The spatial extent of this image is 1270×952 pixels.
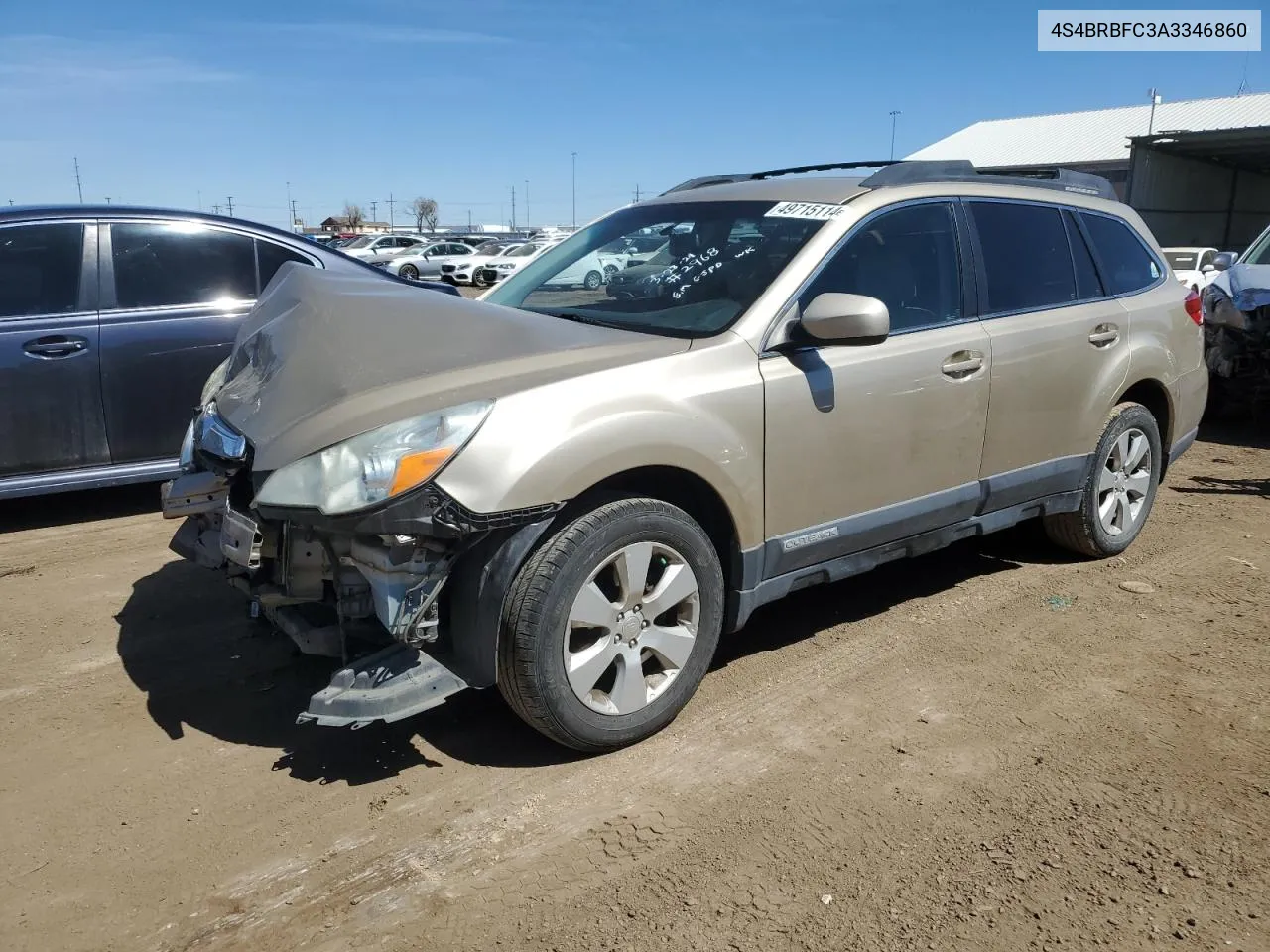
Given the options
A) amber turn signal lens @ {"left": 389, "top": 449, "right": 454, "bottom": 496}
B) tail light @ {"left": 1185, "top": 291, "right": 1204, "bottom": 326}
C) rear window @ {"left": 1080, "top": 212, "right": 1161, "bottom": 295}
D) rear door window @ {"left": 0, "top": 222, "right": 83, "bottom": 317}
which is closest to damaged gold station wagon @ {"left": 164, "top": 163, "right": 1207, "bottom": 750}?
amber turn signal lens @ {"left": 389, "top": 449, "right": 454, "bottom": 496}

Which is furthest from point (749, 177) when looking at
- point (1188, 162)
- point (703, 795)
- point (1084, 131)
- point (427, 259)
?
point (1084, 131)

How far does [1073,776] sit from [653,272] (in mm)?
2314

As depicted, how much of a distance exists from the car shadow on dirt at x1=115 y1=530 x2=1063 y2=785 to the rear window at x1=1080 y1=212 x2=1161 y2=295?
4.67 ft

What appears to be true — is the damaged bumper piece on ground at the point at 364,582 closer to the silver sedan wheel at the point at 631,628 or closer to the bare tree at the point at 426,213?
the silver sedan wheel at the point at 631,628

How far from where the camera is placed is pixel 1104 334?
4.67 meters

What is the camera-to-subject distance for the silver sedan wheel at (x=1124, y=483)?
4941 mm

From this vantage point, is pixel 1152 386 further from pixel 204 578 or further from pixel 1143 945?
A: pixel 204 578

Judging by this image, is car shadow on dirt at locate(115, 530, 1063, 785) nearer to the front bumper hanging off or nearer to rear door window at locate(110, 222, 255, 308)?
the front bumper hanging off

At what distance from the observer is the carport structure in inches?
777

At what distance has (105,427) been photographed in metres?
5.41

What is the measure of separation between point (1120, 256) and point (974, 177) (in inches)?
42.3

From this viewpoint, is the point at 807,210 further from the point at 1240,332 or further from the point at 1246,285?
the point at 1246,285

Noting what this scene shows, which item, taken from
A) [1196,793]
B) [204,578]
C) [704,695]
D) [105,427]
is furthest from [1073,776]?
[105,427]

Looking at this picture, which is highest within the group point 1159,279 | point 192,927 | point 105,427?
point 1159,279
